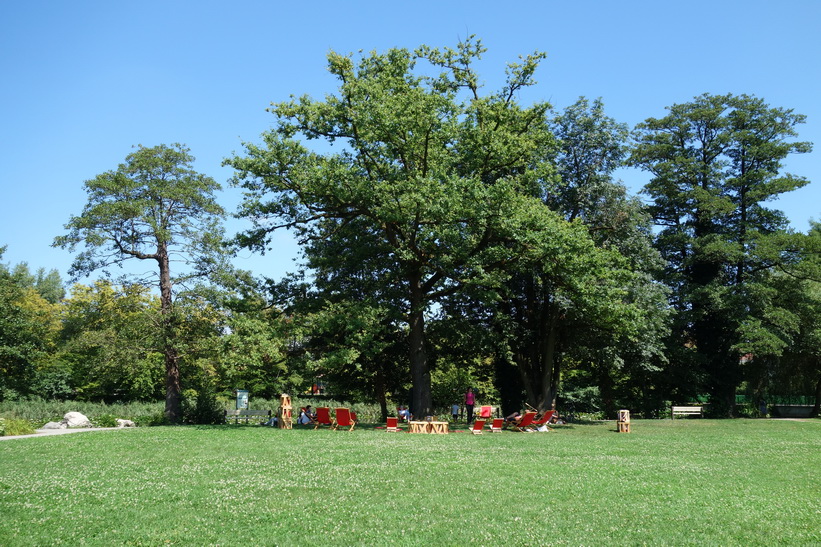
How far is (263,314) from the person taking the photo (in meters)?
25.7

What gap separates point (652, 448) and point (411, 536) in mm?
11482

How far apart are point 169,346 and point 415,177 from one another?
628 inches

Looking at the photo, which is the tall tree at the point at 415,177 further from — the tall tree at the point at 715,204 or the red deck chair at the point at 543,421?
the tall tree at the point at 715,204

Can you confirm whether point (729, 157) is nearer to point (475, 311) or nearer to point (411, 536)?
point (475, 311)

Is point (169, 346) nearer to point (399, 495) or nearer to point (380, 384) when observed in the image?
point (380, 384)

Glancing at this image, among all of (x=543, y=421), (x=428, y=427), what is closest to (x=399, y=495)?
(x=428, y=427)

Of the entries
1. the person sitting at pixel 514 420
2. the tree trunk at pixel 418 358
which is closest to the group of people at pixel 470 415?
the person sitting at pixel 514 420

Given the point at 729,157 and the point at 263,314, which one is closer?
the point at 263,314

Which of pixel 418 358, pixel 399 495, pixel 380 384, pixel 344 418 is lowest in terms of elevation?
pixel 344 418

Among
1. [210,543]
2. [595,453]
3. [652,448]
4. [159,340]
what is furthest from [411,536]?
[159,340]

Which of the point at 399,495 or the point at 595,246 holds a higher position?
the point at 595,246

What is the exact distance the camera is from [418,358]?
84.4ft

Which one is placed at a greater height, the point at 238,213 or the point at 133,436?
the point at 238,213

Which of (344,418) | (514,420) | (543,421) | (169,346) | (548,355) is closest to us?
(344,418)
